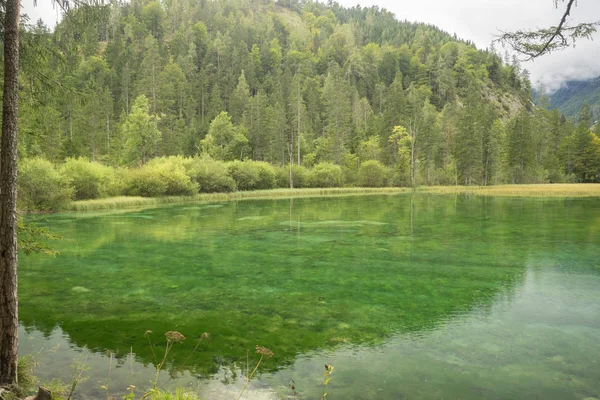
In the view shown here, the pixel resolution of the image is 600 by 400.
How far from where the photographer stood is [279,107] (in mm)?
74438

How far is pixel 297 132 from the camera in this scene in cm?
6969

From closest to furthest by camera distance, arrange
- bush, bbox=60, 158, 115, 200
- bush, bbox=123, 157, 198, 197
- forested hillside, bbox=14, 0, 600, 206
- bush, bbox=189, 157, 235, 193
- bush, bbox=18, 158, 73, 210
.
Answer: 1. bush, bbox=18, 158, 73, 210
2. bush, bbox=60, 158, 115, 200
3. bush, bbox=123, 157, 198, 197
4. bush, bbox=189, 157, 235, 193
5. forested hillside, bbox=14, 0, 600, 206

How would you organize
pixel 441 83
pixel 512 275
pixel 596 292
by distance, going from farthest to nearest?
pixel 441 83 → pixel 512 275 → pixel 596 292

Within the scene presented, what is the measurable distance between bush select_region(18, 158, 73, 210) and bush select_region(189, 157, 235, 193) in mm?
16125

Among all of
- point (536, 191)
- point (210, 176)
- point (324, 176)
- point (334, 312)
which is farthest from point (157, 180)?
point (536, 191)

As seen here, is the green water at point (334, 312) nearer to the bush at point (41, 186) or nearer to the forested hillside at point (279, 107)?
the forested hillside at point (279, 107)

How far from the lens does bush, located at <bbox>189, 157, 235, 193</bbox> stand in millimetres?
46881

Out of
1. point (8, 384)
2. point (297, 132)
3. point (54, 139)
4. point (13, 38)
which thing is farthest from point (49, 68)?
point (297, 132)

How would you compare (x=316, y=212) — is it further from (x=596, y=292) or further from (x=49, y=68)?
(x=49, y=68)

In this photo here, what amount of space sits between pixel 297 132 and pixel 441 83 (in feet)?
228

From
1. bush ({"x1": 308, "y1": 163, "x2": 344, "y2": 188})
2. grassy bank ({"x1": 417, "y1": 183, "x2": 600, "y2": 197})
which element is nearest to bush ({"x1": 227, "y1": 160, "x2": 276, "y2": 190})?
bush ({"x1": 308, "y1": 163, "x2": 344, "y2": 188})

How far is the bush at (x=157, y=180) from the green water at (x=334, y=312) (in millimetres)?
21437

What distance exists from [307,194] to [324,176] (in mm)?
7939

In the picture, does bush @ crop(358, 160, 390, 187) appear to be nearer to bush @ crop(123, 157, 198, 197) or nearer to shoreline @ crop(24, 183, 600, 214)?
shoreline @ crop(24, 183, 600, 214)
